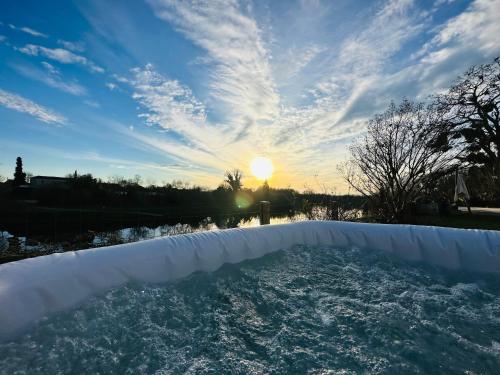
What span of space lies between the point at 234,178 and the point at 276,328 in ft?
57.3

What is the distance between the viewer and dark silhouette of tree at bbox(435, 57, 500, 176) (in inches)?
290

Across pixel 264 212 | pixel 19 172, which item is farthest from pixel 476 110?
pixel 19 172

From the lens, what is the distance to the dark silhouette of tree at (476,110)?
7367 millimetres

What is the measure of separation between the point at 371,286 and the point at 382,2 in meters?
3.81

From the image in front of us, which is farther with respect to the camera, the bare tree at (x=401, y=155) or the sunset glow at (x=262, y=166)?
the sunset glow at (x=262, y=166)

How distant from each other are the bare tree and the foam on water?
4.39m

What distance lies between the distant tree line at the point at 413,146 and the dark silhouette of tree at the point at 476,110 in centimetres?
2

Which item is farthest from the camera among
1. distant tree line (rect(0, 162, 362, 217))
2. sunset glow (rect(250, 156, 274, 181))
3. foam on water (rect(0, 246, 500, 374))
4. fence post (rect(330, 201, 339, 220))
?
distant tree line (rect(0, 162, 362, 217))

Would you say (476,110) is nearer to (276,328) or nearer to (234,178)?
(276,328)

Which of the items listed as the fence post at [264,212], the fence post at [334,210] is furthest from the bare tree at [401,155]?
the fence post at [264,212]

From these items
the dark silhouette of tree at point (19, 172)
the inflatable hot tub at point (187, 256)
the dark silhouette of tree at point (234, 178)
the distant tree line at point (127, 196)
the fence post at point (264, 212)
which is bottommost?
the inflatable hot tub at point (187, 256)

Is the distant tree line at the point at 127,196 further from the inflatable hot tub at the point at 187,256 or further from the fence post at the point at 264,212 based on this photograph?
the inflatable hot tub at the point at 187,256

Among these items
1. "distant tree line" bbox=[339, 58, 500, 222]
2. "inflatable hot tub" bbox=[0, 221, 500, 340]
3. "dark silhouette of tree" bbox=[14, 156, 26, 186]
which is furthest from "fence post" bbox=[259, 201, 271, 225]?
"dark silhouette of tree" bbox=[14, 156, 26, 186]

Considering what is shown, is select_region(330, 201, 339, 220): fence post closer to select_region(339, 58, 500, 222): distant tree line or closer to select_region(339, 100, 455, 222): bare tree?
select_region(339, 58, 500, 222): distant tree line
